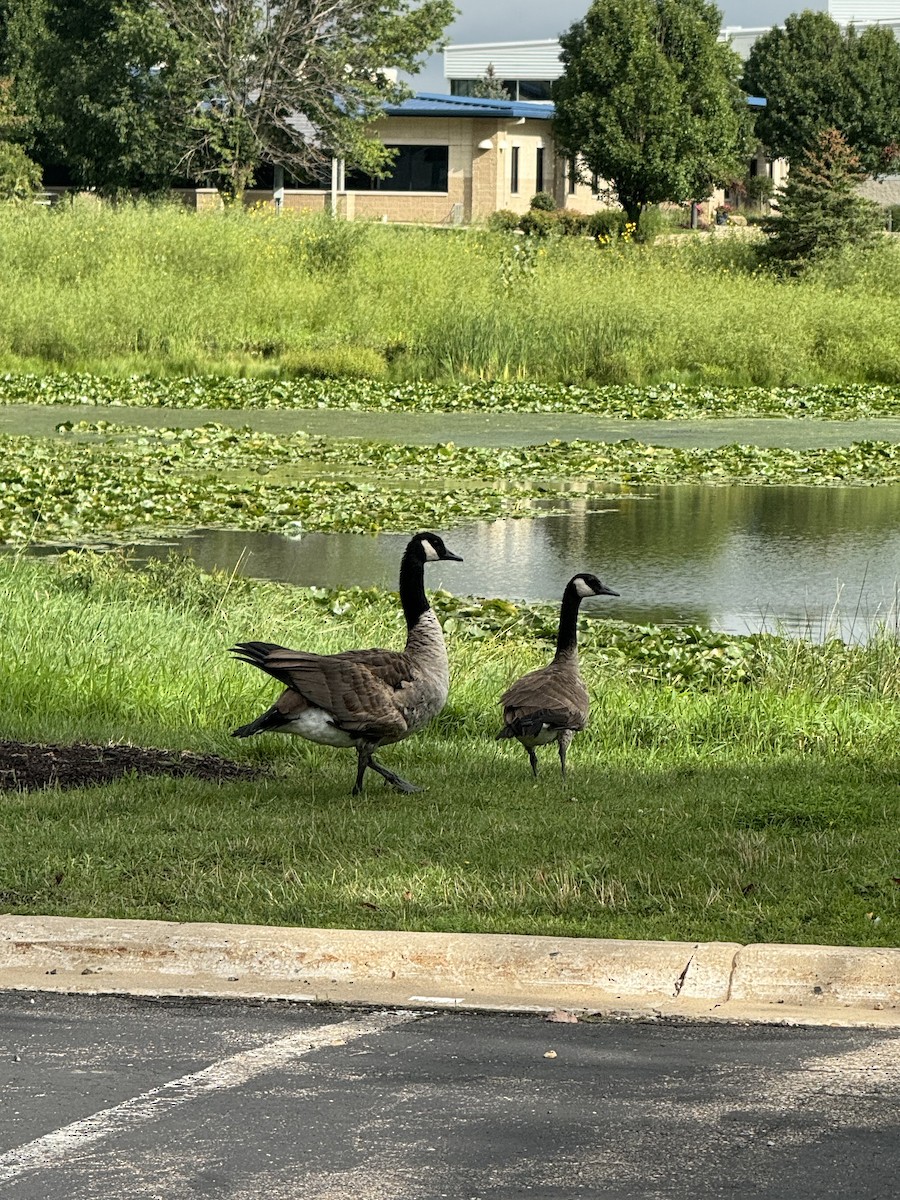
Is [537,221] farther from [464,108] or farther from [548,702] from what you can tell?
[548,702]

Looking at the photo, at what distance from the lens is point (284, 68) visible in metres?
59.2

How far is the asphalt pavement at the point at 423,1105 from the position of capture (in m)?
4.47

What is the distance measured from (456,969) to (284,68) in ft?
185

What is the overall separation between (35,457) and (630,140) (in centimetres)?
4969

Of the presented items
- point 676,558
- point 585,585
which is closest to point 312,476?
point 676,558

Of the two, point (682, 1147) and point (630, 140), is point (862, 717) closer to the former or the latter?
point (682, 1147)

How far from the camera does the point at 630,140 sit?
6900 centimetres

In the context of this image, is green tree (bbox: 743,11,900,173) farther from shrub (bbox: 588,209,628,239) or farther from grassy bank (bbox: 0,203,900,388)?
grassy bank (bbox: 0,203,900,388)

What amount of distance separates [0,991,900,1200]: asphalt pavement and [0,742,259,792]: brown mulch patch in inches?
107

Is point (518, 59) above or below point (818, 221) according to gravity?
above

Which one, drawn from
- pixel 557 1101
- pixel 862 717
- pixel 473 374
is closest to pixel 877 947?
pixel 557 1101

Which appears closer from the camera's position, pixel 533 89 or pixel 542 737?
pixel 542 737

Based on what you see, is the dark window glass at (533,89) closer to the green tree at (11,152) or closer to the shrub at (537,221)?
→ the shrub at (537,221)

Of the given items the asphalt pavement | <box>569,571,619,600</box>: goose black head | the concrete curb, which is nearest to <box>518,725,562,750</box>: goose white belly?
<box>569,571,619,600</box>: goose black head
